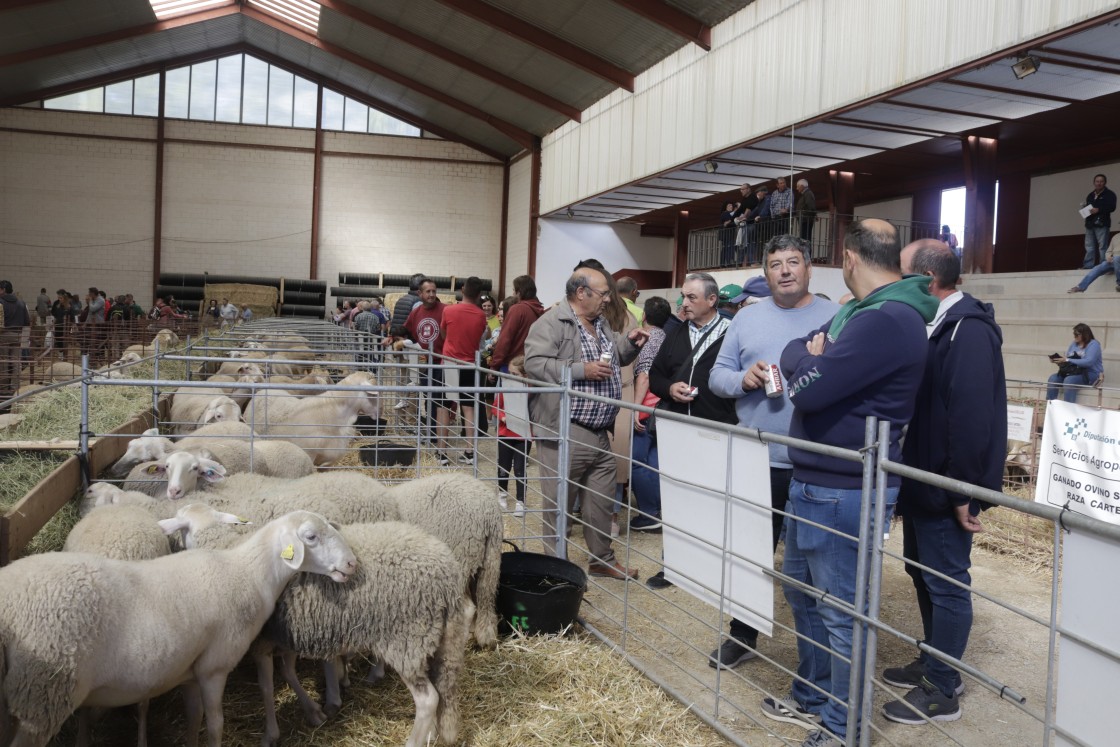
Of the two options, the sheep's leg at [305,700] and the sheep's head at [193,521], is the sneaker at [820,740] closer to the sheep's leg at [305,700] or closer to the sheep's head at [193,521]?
the sheep's leg at [305,700]

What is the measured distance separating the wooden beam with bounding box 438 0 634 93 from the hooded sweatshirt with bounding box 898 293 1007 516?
47.3 ft

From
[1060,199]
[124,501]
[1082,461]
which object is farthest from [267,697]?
[1060,199]

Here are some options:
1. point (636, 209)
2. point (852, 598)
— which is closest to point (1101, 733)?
point (852, 598)

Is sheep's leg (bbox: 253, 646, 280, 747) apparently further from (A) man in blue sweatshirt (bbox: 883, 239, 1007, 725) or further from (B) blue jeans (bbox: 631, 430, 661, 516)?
(B) blue jeans (bbox: 631, 430, 661, 516)

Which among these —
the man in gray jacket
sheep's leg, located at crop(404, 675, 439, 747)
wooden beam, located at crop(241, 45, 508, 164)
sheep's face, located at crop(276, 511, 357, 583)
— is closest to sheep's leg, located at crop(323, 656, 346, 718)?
sheep's leg, located at crop(404, 675, 439, 747)

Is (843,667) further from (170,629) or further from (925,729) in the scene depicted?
(170,629)

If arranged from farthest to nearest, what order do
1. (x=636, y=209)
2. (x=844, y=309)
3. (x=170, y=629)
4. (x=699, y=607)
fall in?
(x=636, y=209) → (x=699, y=607) → (x=844, y=309) → (x=170, y=629)

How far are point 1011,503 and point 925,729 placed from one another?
1827mm

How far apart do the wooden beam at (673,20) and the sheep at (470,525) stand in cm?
1150

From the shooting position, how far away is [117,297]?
966 inches

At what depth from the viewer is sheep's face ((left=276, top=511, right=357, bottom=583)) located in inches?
114

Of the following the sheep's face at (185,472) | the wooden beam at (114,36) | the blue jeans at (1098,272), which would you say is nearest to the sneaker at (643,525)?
the sheep's face at (185,472)

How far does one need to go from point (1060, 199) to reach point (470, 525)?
60.1ft

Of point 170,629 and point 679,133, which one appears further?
point 679,133
